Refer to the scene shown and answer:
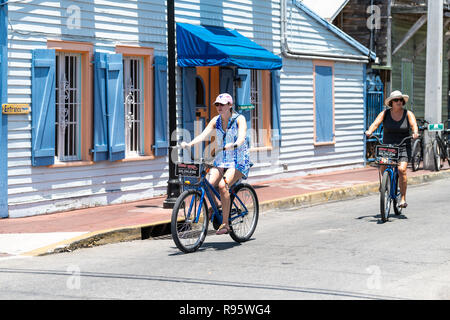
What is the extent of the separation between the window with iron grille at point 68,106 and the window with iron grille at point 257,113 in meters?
5.09

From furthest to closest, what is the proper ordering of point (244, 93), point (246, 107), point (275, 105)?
1. point (275, 105)
2. point (244, 93)
3. point (246, 107)

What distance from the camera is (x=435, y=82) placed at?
19062 mm

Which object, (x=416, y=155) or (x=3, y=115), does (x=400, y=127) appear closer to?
(x=3, y=115)

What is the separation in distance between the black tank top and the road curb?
243 cm

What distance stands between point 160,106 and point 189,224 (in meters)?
5.55

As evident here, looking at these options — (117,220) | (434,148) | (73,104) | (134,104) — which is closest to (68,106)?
(73,104)

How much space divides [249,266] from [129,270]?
1.20 meters

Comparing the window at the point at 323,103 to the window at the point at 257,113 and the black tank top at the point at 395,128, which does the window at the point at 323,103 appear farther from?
the black tank top at the point at 395,128

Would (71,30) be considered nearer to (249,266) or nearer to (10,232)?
(10,232)

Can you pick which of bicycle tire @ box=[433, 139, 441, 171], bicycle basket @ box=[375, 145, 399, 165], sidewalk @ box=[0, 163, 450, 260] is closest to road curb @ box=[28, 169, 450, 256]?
sidewalk @ box=[0, 163, 450, 260]

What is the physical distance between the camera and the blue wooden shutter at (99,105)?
13109mm

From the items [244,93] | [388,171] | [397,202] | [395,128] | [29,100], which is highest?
[244,93]

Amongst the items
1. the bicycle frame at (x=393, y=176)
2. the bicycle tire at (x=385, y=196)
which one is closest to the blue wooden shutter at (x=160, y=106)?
the bicycle frame at (x=393, y=176)

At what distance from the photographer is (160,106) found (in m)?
14.4
